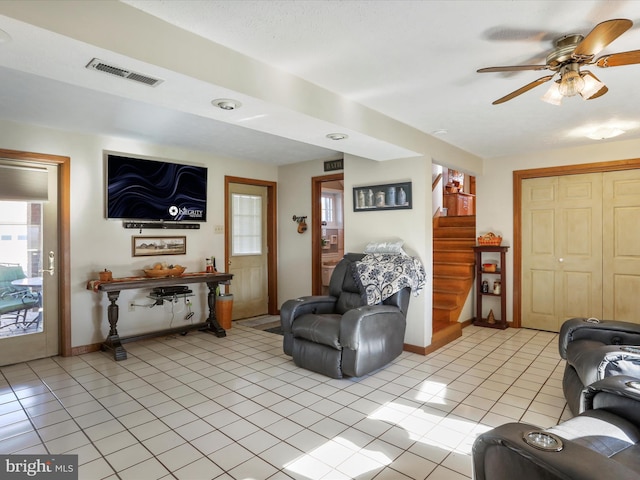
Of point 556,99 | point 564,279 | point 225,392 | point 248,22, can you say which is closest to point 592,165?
point 564,279

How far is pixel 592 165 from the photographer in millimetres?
4586

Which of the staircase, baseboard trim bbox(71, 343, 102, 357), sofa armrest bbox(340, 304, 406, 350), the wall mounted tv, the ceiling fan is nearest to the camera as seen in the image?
the ceiling fan

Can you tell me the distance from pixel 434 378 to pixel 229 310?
2912 mm

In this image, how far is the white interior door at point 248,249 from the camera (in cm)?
577

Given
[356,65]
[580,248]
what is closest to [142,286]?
[356,65]

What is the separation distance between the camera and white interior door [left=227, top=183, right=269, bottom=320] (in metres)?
5.77

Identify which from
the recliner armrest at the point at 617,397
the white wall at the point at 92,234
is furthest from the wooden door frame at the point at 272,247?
the recliner armrest at the point at 617,397

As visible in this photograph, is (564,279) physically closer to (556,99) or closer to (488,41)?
(556,99)

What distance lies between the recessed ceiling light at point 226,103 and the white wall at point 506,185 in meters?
4.15

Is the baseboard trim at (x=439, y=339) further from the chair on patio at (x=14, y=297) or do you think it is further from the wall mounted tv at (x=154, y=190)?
the chair on patio at (x=14, y=297)

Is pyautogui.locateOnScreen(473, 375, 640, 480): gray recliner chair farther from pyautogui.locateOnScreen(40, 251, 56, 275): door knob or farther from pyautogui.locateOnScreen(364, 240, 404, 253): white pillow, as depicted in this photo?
pyautogui.locateOnScreen(40, 251, 56, 275): door knob

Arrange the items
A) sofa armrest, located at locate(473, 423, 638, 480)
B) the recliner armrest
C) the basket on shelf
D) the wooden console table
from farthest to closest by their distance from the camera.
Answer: the basket on shelf → the wooden console table → the recliner armrest → sofa armrest, located at locate(473, 423, 638, 480)

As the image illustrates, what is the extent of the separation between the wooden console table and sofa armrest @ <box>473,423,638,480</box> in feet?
12.4

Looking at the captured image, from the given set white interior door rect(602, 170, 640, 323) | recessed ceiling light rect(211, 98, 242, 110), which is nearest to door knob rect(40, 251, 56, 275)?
recessed ceiling light rect(211, 98, 242, 110)
